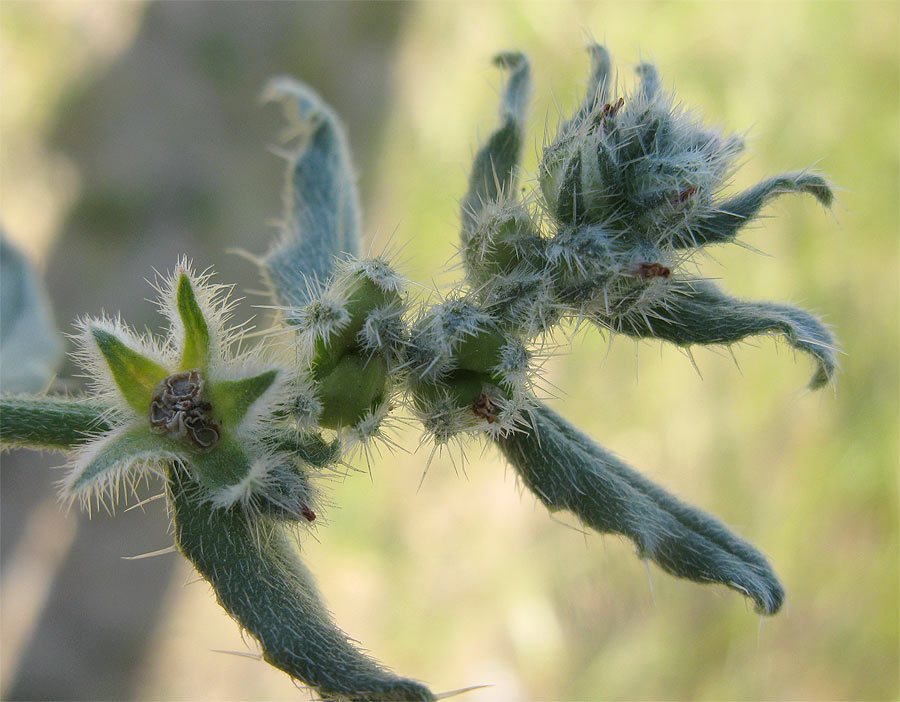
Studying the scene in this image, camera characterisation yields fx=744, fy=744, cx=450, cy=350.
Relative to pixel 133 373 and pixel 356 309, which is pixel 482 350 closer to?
pixel 356 309

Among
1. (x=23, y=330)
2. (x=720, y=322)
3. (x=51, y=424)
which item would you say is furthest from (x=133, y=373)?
(x=23, y=330)

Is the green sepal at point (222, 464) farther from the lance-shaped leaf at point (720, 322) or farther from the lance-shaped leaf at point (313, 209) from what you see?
the lance-shaped leaf at point (720, 322)

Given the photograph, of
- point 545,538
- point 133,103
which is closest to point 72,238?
point 133,103

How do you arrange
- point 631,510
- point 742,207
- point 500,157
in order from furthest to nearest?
point 500,157 < point 631,510 < point 742,207

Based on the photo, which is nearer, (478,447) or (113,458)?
(113,458)

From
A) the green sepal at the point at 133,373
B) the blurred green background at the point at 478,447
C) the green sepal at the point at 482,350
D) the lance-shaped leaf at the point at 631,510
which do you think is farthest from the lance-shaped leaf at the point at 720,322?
the blurred green background at the point at 478,447

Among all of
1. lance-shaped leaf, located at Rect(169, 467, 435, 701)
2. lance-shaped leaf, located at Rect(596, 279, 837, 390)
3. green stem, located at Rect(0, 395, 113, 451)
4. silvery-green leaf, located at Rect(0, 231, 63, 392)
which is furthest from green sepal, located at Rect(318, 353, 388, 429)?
silvery-green leaf, located at Rect(0, 231, 63, 392)

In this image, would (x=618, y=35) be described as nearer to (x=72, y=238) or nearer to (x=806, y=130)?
(x=806, y=130)
